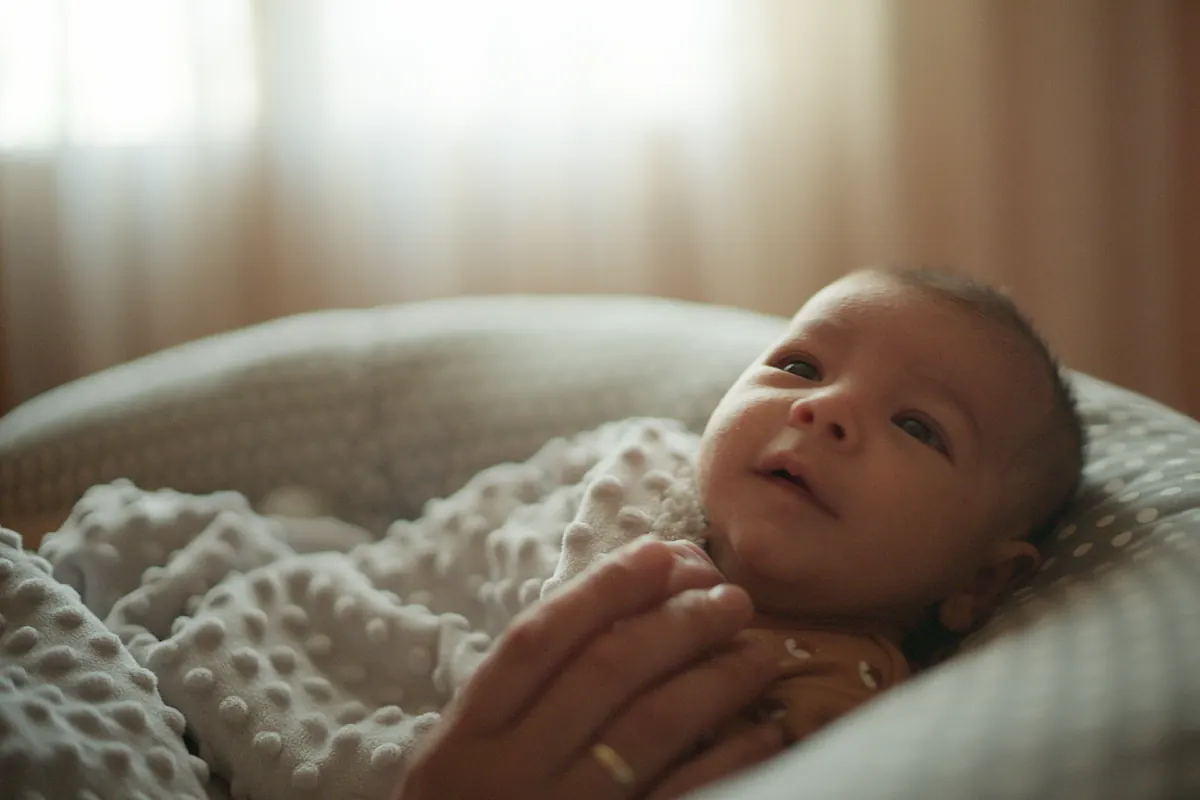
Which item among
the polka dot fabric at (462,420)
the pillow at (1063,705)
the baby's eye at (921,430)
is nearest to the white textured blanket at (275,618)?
the polka dot fabric at (462,420)

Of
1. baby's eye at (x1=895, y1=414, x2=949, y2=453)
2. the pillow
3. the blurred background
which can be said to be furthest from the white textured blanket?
the blurred background

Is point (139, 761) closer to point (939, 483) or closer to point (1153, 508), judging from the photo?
point (939, 483)

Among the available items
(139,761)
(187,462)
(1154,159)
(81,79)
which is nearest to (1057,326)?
(1154,159)

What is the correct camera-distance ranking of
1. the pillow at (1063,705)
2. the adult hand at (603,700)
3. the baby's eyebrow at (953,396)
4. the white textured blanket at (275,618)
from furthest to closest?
the baby's eyebrow at (953,396), the white textured blanket at (275,618), the adult hand at (603,700), the pillow at (1063,705)

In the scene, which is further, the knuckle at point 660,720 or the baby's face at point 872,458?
the baby's face at point 872,458

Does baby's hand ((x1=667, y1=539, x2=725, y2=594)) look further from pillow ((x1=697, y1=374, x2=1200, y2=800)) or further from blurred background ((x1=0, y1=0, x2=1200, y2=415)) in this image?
blurred background ((x1=0, y1=0, x2=1200, y2=415))

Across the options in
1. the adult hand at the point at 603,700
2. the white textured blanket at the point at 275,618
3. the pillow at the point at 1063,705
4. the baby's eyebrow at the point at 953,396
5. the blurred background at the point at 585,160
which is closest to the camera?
the pillow at the point at 1063,705

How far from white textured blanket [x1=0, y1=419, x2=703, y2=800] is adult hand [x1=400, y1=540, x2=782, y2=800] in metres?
0.15

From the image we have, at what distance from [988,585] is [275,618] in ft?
1.88

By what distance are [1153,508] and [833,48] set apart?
3.23 ft

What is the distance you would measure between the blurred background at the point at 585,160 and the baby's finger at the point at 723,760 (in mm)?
1043

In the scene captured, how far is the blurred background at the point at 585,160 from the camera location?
1537 mm

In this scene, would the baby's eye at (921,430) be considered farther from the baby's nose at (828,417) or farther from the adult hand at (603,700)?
the adult hand at (603,700)

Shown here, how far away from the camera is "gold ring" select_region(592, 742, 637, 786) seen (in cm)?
60
